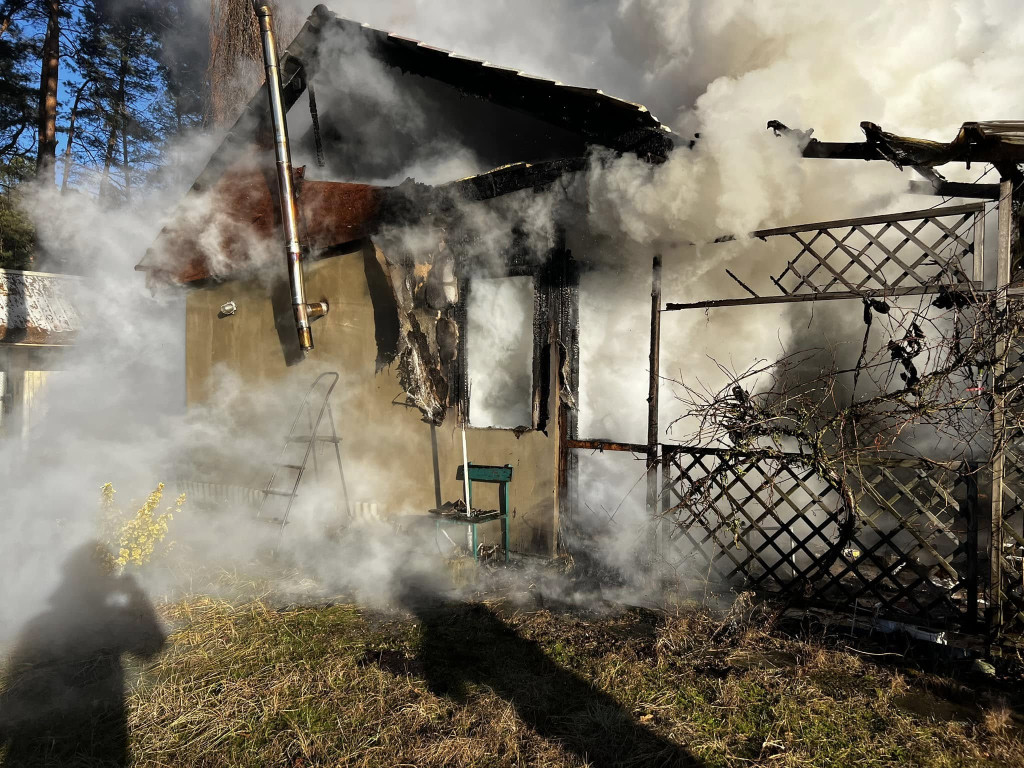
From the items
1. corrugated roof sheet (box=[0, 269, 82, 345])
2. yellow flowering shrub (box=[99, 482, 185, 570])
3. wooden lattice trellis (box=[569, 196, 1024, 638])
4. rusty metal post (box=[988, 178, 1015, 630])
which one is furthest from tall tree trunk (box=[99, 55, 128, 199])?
rusty metal post (box=[988, 178, 1015, 630])

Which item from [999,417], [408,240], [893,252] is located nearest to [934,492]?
[999,417]

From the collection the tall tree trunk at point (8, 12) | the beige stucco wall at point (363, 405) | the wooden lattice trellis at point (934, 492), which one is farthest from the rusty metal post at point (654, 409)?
the tall tree trunk at point (8, 12)

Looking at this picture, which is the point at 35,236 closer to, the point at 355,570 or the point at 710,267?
the point at 355,570

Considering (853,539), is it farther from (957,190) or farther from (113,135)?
(113,135)

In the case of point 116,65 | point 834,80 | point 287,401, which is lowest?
point 287,401

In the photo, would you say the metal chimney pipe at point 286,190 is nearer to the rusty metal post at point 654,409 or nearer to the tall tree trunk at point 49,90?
the rusty metal post at point 654,409

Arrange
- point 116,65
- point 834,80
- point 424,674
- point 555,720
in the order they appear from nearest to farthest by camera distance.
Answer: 1. point 555,720
2. point 424,674
3. point 834,80
4. point 116,65

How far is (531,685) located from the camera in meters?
4.49

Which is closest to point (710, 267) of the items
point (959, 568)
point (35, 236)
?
point (959, 568)

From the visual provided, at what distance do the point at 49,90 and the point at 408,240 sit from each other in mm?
19401

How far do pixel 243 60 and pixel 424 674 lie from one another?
13988 mm

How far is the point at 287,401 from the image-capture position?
9852 mm

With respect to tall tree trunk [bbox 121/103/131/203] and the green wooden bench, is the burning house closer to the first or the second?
the green wooden bench

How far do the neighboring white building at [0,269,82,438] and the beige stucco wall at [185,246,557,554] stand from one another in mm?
8154
